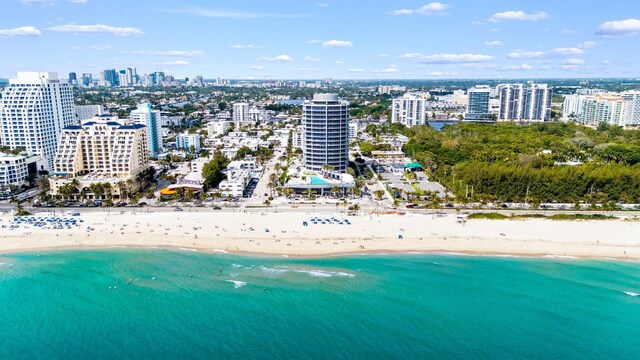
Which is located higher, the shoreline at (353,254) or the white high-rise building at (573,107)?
the white high-rise building at (573,107)

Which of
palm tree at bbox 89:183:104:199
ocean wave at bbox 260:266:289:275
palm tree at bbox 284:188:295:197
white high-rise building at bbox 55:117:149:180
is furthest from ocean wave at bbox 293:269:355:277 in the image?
white high-rise building at bbox 55:117:149:180

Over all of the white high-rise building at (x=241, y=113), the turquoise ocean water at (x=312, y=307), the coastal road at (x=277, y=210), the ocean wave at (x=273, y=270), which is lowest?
the turquoise ocean water at (x=312, y=307)

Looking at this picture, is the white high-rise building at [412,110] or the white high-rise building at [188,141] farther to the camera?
the white high-rise building at [412,110]

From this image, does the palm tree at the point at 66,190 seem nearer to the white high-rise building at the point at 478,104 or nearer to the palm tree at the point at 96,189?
the palm tree at the point at 96,189

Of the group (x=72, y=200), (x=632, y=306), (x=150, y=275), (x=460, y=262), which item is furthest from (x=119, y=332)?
(x=632, y=306)

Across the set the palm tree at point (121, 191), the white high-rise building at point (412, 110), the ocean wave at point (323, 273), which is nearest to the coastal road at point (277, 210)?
the palm tree at point (121, 191)

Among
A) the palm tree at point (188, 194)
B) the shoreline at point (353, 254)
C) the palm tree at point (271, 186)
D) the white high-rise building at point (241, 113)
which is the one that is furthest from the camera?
the white high-rise building at point (241, 113)
